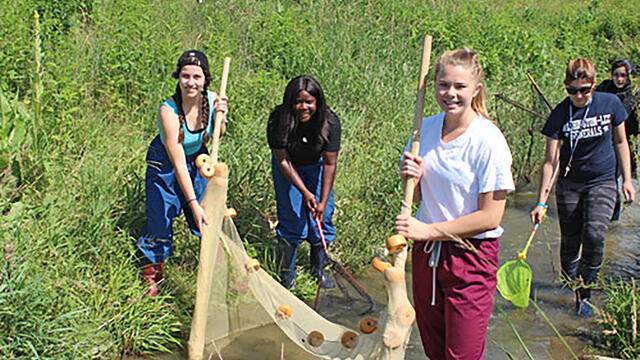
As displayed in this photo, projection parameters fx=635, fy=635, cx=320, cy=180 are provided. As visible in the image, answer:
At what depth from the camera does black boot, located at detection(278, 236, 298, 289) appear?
4691 millimetres

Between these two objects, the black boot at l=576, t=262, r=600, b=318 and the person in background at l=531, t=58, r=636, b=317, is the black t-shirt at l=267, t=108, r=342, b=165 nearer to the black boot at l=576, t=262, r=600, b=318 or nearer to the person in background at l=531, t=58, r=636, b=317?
the person in background at l=531, t=58, r=636, b=317

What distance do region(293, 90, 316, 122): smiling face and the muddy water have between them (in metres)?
1.57

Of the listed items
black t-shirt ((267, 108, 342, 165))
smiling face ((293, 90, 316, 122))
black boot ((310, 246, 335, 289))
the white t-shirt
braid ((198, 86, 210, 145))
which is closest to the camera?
the white t-shirt

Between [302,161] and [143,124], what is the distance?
7.28 feet


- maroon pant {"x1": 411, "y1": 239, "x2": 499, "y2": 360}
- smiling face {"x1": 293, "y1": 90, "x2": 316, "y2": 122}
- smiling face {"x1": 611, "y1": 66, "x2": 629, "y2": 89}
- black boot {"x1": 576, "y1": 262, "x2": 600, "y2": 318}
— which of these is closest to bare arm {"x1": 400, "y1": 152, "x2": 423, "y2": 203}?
maroon pant {"x1": 411, "y1": 239, "x2": 499, "y2": 360}

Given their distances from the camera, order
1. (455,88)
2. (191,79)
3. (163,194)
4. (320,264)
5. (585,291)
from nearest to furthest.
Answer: (455,88) → (191,79) → (163,194) → (585,291) → (320,264)

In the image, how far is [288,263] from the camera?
4730 mm

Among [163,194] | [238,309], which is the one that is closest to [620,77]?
[238,309]

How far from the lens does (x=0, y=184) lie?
167 inches

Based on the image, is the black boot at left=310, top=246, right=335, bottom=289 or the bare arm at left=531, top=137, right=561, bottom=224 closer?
the bare arm at left=531, top=137, right=561, bottom=224

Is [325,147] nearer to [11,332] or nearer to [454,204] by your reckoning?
[454,204]

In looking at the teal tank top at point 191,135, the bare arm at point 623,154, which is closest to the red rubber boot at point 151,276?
the teal tank top at point 191,135

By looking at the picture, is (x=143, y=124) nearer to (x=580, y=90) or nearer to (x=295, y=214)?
(x=295, y=214)

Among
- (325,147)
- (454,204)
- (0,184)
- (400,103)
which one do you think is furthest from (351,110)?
(454,204)
